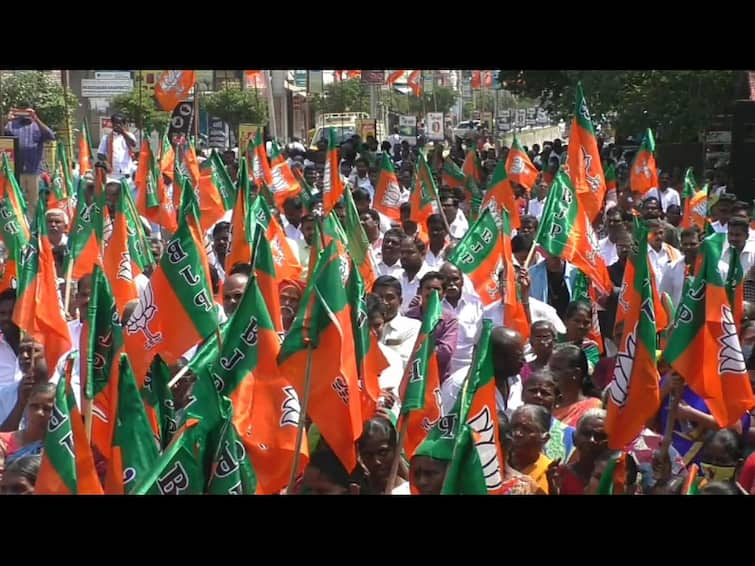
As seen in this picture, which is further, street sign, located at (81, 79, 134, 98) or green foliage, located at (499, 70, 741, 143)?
street sign, located at (81, 79, 134, 98)

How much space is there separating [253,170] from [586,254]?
6011 mm

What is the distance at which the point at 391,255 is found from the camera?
8.99m

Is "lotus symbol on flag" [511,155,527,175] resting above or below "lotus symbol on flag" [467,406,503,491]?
below

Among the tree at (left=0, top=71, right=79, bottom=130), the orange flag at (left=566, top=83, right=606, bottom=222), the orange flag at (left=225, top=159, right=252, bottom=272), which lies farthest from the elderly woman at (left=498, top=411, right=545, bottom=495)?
the tree at (left=0, top=71, right=79, bottom=130)

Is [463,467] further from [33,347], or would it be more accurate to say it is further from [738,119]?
[738,119]

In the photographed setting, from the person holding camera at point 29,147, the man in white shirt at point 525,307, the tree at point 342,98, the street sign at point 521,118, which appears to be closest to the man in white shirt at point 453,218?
the man in white shirt at point 525,307

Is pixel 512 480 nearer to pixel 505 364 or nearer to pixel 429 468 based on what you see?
pixel 429 468

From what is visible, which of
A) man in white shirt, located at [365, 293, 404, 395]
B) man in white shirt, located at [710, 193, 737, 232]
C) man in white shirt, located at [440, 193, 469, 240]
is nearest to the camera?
man in white shirt, located at [365, 293, 404, 395]

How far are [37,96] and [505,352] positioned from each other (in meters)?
20.8

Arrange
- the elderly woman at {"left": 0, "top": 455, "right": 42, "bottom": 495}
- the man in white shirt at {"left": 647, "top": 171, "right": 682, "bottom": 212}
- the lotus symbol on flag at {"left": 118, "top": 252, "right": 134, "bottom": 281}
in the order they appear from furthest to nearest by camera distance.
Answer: the man in white shirt at {"left": 647, "top": 171, "right": 682, "bottom": 212} < the lotus symbol on flag at {"left": 118, "top": 252, "right": 134, "bottom": 281} < the elderly woman at {"left": 0, "top": 455, "right": 42, "bottom": 495}

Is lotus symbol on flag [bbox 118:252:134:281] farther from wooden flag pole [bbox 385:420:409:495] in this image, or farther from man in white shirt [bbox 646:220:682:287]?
man in white shirt [bbox 646:220:682:287]

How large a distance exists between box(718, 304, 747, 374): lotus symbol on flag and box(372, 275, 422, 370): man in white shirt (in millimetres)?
2010

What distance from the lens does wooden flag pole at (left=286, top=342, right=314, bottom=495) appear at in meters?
4.69

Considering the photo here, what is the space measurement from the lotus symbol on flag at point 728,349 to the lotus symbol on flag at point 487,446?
122cm
